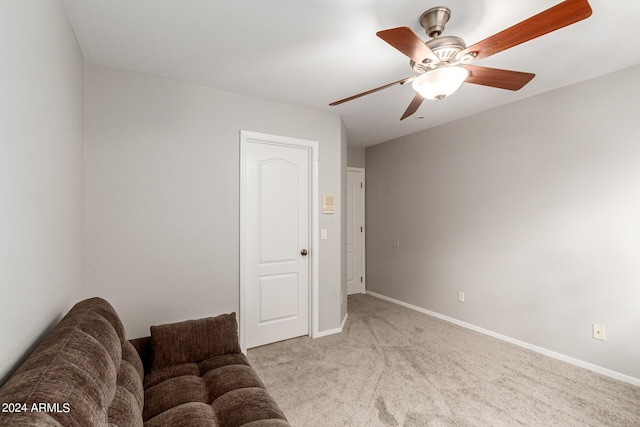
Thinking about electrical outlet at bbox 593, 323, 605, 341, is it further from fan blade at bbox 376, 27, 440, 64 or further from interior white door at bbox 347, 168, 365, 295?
interior white door at bbox 347, 168, 365, 295

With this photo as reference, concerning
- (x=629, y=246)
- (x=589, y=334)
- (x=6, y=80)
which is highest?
(x=6, y=80)

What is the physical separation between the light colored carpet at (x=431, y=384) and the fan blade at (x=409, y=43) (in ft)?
7.39

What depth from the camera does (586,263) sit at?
8.78 feet

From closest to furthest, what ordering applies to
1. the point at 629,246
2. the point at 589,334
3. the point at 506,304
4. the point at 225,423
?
the point at 225,423
the point at 629,246
the point at 589,334
the point at 506,304

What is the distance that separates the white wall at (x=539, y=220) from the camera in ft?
8.14

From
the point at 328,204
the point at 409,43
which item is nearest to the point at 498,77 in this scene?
the point at 409,43

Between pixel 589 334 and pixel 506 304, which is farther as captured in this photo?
pixel 506 304

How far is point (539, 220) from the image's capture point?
299 cm

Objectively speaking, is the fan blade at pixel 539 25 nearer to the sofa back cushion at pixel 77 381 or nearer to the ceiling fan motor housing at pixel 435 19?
the ceiling fan motor housing at pixel 435 19

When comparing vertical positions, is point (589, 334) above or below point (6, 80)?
below

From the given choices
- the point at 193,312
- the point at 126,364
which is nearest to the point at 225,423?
the point at 126,364

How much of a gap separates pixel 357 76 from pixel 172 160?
177cm

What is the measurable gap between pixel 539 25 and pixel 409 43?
1.76ft

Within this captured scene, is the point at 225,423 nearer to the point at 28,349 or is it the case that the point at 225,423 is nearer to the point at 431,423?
the point at 28,349
